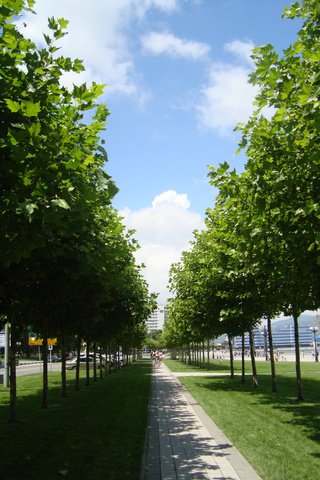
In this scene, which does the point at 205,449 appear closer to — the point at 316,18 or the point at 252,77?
the point at 252,77

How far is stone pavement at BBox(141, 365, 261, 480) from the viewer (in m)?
7.03

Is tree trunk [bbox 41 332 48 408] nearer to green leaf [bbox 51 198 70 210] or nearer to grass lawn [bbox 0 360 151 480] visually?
grass lawn [bbox 0 360 151 480]

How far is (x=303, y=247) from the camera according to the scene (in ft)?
27.7

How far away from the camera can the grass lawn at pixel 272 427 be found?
7.25 m

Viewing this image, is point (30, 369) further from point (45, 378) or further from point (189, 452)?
point (189, 452)

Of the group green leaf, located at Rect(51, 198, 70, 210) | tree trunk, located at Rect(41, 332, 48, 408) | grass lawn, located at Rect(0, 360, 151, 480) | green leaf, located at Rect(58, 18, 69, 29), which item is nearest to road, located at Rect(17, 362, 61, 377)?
tree trunk, located at Rect(41, 332, 48, 408)

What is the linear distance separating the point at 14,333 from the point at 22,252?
8.26 meters

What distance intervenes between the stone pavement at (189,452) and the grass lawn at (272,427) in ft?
0.88

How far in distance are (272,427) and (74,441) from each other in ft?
14.8

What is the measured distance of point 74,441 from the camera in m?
9.54

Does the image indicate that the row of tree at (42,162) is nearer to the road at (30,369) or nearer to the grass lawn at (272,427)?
the grass lawn at (272,427)

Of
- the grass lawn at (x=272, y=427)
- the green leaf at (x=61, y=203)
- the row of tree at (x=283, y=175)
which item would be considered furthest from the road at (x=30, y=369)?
the green leaf at (x=61, y=203)

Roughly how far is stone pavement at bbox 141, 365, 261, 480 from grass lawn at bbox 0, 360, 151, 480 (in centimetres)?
29

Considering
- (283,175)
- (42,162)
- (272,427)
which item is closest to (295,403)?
(272,427)
